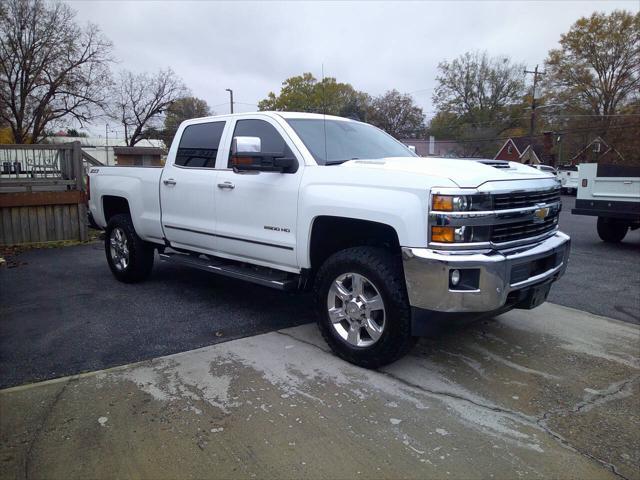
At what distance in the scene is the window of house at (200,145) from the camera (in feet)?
17.3

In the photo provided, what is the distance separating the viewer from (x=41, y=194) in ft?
30.9

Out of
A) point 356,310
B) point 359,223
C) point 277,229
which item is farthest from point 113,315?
point 359,223

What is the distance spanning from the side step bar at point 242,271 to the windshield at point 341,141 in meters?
1.08

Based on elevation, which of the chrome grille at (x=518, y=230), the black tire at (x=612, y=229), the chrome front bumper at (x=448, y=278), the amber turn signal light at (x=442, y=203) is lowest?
the black tire at (x=612, y=229)

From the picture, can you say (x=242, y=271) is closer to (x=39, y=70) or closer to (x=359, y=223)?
(x=359, y=223)

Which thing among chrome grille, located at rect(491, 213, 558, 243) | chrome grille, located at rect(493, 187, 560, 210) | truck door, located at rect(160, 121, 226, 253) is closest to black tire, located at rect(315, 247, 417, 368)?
chrome grille, located at rect(491, 213, 558, 243)

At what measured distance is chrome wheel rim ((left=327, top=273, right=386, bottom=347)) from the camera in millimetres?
3803

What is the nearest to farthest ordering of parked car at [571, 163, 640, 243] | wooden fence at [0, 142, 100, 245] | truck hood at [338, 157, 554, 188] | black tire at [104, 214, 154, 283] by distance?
truck hood at [338, 157, 554, 188]
black tire at [104, 214, 154, 283]
wooden fence at [0, 142, 100, 245]
parked car at [571, 163, 640, 243]

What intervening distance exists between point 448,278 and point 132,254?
437cm

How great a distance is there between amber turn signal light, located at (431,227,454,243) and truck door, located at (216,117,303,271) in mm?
1319

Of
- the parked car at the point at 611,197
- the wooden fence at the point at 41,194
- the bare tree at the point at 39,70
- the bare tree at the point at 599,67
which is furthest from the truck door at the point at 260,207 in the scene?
the bare tree at the point at 599,67

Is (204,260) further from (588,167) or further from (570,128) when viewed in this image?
(570,128)

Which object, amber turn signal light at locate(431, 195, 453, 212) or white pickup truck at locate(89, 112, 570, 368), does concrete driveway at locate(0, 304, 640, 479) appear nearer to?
white pickup truck at locate(89, 112, 570, 368)

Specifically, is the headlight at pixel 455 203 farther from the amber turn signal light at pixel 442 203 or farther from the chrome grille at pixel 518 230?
the chrome grille at pixel 518 230
